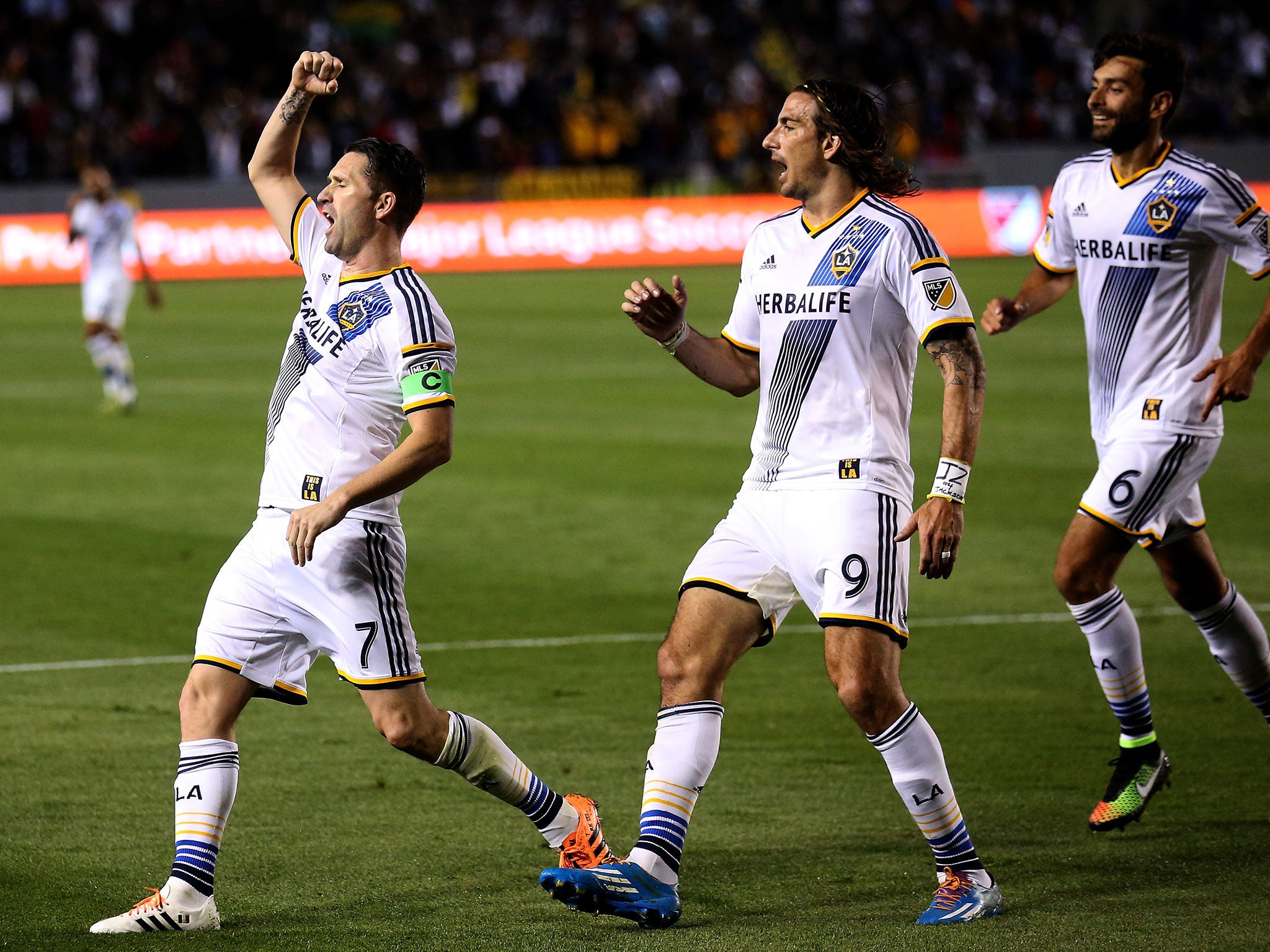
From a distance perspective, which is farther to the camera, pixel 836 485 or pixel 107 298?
A: pixel 107 298

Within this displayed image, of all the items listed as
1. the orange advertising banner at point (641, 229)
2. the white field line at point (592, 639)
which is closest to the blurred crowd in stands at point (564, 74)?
the orange advertising banner at point (641, 229)

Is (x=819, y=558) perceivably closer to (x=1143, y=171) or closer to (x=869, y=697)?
(x=869, y=697)

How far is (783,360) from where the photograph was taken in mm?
4945

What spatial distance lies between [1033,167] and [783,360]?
30.7 metres

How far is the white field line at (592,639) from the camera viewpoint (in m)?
7.80

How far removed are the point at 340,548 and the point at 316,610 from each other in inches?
6.8

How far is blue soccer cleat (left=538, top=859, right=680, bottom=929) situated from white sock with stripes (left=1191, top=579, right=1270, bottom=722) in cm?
234

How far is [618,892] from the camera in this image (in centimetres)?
452

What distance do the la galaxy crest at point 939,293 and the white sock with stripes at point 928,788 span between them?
1026 mm

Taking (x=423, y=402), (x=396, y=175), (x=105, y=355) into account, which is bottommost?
(x=105, y=355)

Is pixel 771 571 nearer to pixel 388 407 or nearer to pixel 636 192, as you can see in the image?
pixel 388 407

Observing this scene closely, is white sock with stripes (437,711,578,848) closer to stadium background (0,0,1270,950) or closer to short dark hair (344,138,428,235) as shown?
stadium background (0,0,1270,950)

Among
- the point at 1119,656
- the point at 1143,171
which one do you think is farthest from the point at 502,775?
the point at 1143,171

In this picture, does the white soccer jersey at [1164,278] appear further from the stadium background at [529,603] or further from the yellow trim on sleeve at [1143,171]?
the stadium background at [529,603]
